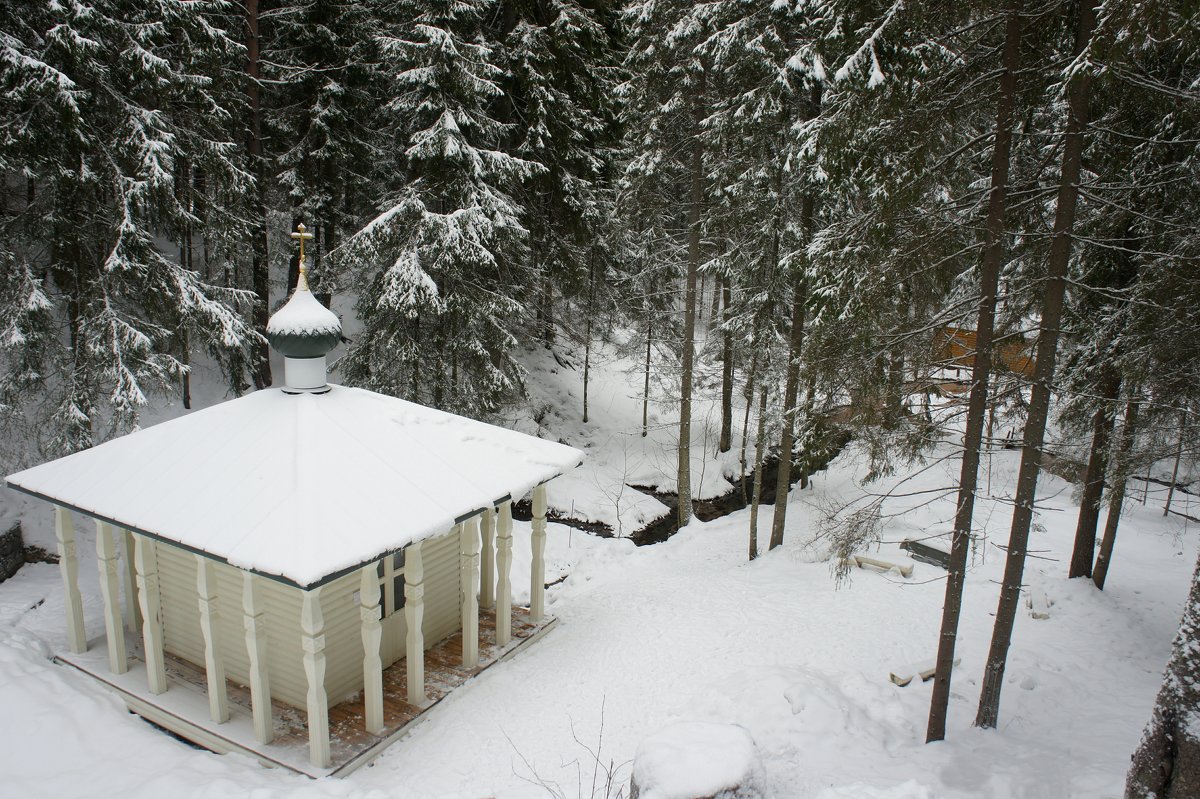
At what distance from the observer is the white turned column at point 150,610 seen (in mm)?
8570

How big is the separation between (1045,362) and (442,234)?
10971 mm

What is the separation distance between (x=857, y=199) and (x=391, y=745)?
10.6 metres

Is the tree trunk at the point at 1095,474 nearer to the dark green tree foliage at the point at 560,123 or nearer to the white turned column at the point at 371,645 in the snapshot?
the white turned column at the point at 371,645

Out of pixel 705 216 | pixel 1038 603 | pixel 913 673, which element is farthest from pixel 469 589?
pixel 705 216

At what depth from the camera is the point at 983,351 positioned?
7.03m

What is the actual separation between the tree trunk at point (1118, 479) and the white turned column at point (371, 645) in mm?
8486

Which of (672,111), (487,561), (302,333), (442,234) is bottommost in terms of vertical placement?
(487,561)

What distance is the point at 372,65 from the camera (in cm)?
1684

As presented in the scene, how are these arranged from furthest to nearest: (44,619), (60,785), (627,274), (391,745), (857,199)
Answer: (627,274), (857,199), (44,619), (391,745), (60,785)

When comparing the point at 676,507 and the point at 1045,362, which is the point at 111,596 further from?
the point at 676,507

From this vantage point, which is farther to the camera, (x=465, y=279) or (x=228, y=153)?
(x=465, y=279)

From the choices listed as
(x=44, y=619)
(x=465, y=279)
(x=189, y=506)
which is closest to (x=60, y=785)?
(x=189, y=506)

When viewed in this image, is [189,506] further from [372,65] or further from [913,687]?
[372,65]

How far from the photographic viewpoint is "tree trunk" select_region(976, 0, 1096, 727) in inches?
251
